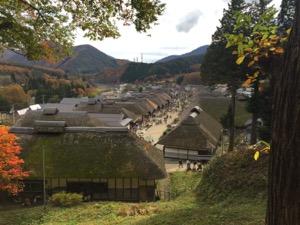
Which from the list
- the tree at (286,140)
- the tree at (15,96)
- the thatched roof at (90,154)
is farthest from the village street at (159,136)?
the tree at (15,96)

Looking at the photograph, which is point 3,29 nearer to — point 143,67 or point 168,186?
point 168,186

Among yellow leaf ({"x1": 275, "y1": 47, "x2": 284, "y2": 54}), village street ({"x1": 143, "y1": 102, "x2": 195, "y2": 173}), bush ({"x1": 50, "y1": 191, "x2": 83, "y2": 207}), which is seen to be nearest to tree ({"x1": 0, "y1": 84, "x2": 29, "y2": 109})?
village street ({"x1": 143, "y1": 102, "x2": 195, "y2": 173})

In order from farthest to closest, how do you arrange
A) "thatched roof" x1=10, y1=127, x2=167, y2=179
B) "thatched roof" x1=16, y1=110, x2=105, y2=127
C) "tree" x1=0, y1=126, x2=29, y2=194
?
"thatched roof" x1=16, y1=110, x2=105, y2=127 → "thatched roof" x1=10, y1=127, x2=167, y2=179 → "tree" x1=0, y1=126, x2=29, y2=194

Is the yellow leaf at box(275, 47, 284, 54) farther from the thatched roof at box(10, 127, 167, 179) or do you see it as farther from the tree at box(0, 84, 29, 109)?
the tree at box(0, 84, 29, 109)

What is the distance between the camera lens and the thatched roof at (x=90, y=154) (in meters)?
18.4

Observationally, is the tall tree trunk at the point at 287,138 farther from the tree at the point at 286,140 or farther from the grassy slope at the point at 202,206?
the grassy slope at the point at 202,206

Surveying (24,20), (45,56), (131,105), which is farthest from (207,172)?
(131,105)

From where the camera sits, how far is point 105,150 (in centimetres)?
1972

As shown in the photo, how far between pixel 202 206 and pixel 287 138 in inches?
462

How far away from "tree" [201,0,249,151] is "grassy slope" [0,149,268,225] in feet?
33.0

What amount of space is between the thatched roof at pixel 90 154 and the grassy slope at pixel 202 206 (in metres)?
3.39

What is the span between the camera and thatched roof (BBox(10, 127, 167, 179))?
18422mm

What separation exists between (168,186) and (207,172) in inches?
262

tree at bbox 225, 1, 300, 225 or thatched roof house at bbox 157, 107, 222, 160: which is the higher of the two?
tree at bbox 225, 1, 300, 225
